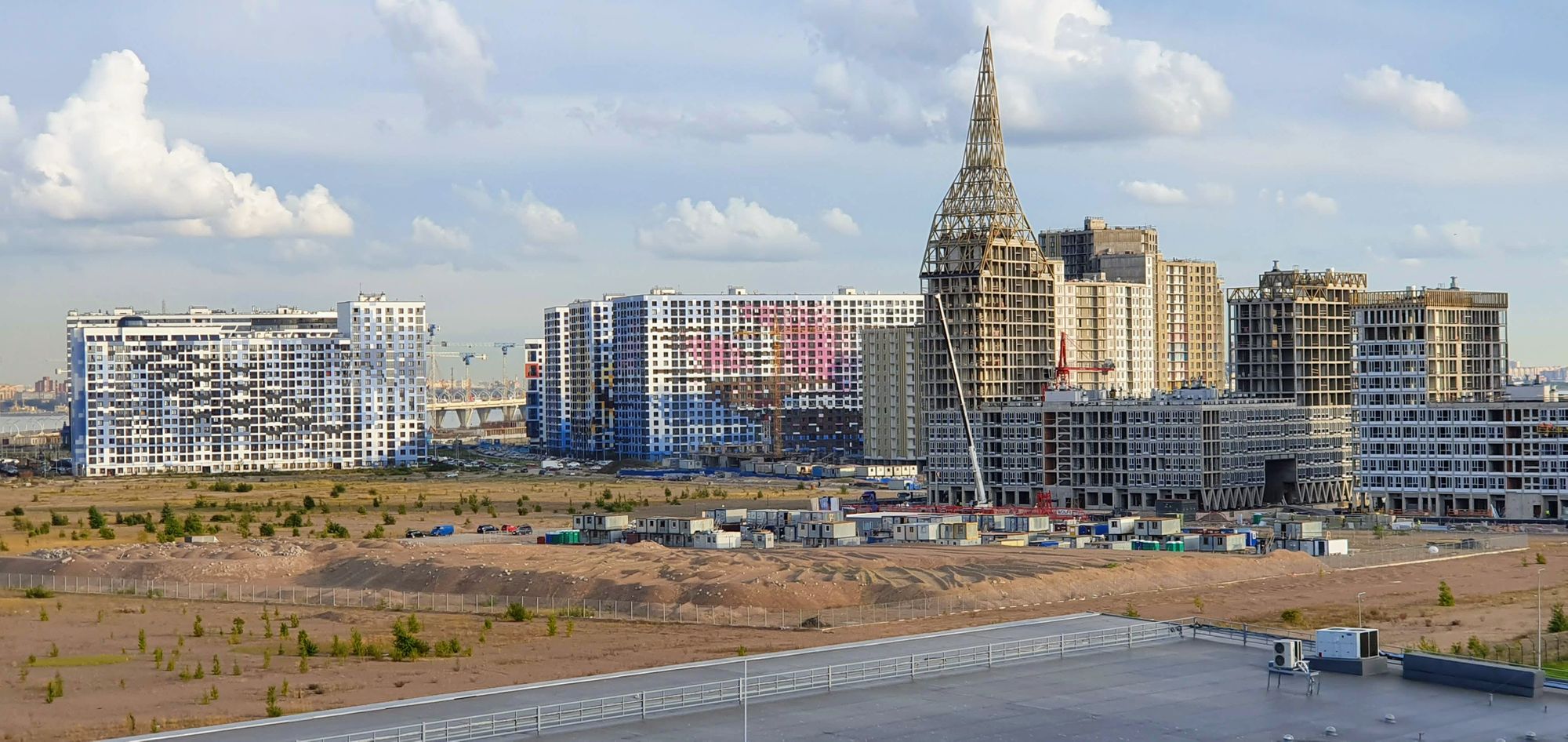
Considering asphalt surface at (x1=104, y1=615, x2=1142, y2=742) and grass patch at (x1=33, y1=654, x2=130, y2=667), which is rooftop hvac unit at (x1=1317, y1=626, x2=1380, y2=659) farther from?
grass patch at (x1=33, y1=654, x2=130, y2=667)

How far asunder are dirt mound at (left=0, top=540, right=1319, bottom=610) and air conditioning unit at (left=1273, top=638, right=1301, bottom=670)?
37.5m

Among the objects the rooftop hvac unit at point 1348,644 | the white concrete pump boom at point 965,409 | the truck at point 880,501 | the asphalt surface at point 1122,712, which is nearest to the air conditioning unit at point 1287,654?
the asphalt surface at point 1122,712

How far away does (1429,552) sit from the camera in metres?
122

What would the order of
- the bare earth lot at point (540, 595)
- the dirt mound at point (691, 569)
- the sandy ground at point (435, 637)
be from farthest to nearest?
the dirt mound at point (691, 569), the bare earth lot at point (540, 595), the sandy ground at point (435, 637)

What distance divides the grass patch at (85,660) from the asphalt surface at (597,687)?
27.7m

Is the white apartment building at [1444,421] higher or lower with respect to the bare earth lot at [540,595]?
higher

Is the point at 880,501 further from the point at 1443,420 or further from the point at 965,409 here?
the point at 1443,420

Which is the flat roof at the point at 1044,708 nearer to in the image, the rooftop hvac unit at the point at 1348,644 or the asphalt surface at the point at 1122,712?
the asphalt surface at the point at 1122,712

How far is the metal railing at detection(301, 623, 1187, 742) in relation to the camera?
50375 mm

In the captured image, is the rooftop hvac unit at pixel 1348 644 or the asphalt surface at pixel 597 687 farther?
the rooftop hvac unit at pixel 1348 644

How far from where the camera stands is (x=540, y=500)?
197125 mm

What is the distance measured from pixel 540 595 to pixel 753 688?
143ft

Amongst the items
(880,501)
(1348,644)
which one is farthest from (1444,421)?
(1348,644)

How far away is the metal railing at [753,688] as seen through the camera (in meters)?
50.4
